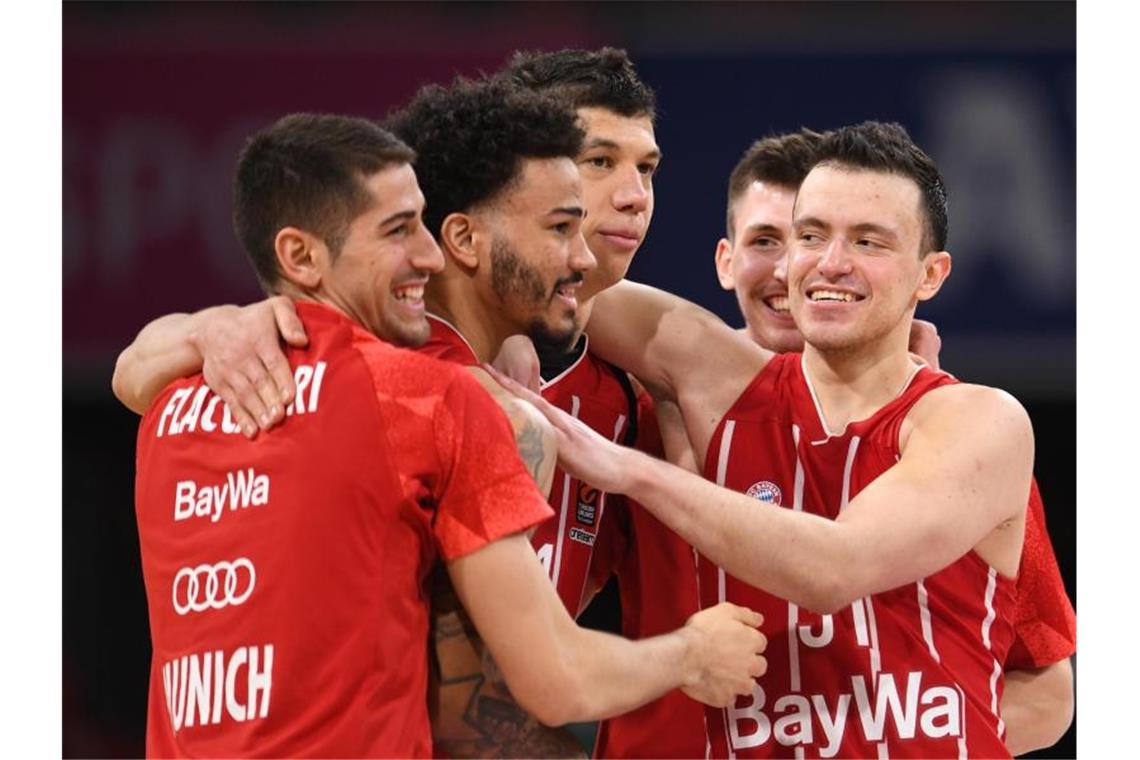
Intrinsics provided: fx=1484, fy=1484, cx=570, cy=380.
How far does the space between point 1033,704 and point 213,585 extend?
257 cm

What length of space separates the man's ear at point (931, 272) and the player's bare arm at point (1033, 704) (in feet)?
3.96

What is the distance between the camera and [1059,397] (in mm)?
7992

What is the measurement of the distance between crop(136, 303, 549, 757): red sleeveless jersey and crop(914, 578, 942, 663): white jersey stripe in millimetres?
1315

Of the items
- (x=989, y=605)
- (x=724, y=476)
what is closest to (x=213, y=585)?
(x=724, y=476)

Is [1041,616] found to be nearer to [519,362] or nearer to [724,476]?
[724,476]

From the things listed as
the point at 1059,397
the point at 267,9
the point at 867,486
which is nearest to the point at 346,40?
the point at 267,9

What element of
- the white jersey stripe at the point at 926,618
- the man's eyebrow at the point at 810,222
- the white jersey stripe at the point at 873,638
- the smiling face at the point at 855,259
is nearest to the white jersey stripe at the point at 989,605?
the white jersey stripe at the point at 926,618

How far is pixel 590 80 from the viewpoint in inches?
177

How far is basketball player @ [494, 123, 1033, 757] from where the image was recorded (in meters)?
3.58

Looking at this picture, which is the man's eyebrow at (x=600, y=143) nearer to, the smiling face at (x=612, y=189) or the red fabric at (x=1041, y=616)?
the smiling face at (x=612, y=189)

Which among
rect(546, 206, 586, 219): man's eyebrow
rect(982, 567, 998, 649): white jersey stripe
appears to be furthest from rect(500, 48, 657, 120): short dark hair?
rect(982, 567, 998, 649): white jersey stripe

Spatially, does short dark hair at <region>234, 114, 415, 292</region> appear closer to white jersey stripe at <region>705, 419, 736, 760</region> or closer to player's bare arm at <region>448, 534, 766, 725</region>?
player's bare arm at <region>448, 534, 766, 725</region>

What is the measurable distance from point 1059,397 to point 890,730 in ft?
15.3

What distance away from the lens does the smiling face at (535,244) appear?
3637 millimetres
